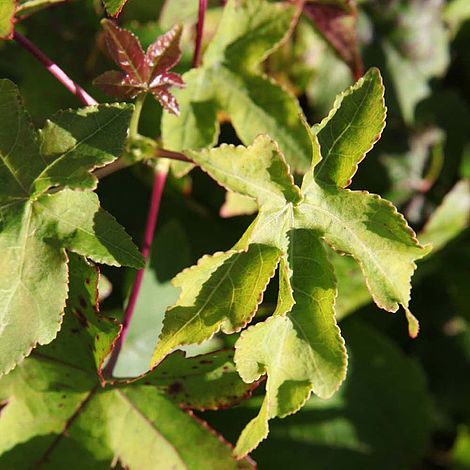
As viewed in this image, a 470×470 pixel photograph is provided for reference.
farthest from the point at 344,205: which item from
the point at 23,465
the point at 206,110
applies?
the point at 23,465

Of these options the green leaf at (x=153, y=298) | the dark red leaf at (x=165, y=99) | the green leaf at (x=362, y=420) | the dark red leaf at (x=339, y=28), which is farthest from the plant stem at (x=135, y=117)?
the green leaf at (x=362, y=420)

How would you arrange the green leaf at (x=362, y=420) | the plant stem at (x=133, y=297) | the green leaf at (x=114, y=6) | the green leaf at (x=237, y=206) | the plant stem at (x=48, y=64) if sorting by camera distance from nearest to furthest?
the green leaf at (x=114, y=6)
the plant stem at (x=48, y=64)
the plant stem at (x=133, y=297)
the green leaf at (x=237, y=206)
the green leaf at (x=362, y=420)

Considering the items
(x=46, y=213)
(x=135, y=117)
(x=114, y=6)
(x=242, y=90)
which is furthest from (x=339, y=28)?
(x=46, y=213)

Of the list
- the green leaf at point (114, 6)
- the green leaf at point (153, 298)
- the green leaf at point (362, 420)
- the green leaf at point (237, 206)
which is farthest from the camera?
the green leaf at point (362, 420)

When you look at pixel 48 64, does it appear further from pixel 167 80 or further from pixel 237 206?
pixel 237 206

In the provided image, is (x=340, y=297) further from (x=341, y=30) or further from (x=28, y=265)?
(x=28, y=265)

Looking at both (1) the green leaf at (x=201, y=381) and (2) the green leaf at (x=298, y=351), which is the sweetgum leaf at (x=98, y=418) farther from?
(2) the green leaf at (x=298, y=351)
